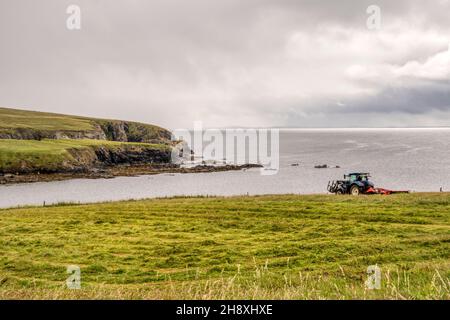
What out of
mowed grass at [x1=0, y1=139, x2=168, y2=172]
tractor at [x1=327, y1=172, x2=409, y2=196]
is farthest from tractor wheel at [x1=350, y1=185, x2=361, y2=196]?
mowed grass at [x1=0, y1=139, x2=168, y2=172]

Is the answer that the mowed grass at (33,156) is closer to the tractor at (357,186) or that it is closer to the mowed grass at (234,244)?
the mowed grass at (234,244)

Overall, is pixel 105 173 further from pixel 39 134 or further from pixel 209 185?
pixel 39 134

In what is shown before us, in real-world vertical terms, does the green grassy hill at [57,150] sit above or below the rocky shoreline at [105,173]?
above

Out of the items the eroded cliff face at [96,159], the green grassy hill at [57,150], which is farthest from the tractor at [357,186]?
the green grassy hill at [57,150]

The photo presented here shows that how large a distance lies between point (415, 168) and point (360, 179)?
86.4m

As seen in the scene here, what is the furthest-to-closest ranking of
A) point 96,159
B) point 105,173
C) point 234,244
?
point 96,159
point 105,173
point 234,244

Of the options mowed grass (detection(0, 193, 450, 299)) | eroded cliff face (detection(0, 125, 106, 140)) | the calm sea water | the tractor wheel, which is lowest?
the calm sea water

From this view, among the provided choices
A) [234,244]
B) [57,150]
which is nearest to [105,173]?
[57,150]

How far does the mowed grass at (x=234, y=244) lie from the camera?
46.1ft

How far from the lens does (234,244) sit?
22.6 meters

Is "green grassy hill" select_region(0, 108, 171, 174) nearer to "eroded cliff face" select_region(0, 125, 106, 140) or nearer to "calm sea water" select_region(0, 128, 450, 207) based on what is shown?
"eroded cliff face" select_region(0, 125, 106, 140)

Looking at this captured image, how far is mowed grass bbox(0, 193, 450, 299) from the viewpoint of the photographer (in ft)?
46.1

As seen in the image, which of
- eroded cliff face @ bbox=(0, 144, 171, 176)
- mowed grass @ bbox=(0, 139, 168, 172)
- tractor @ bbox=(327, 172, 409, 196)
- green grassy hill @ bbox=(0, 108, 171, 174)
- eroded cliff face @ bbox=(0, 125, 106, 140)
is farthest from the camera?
eroded cliff face @ bbox=(0, 125, 106, 140)
